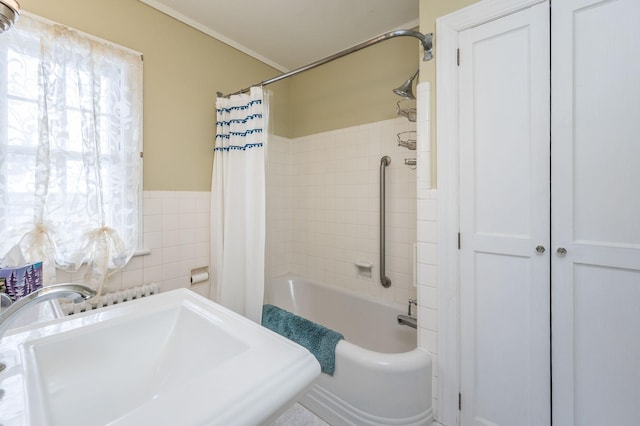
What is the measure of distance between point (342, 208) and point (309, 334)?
1150mm

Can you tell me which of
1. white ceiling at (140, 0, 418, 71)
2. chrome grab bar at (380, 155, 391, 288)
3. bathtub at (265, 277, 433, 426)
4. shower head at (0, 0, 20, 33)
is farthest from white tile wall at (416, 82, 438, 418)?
shower head at (0, 0, 20, 33)

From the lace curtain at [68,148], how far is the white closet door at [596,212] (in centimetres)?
223

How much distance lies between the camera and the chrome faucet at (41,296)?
563 mm

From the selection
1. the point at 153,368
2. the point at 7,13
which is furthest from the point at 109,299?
the point at 7,13

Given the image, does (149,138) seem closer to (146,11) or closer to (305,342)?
(146,11)

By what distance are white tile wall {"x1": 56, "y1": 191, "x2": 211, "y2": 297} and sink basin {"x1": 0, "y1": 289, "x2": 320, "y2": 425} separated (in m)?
0.92

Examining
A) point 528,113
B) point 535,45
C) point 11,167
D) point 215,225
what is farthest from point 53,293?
point 535,45

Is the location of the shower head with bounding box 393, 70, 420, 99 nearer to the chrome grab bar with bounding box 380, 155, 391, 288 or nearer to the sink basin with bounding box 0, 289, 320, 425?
the chrome grab bar with bounding box 380, 155, 391, 288

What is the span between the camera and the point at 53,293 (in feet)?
1.92

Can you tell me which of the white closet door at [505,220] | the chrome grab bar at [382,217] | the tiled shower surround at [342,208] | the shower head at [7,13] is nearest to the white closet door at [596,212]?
→ the white closet door at [505,220]

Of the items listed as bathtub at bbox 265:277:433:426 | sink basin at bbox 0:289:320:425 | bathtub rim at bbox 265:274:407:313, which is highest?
sink basin at bbox 0:289:320:425

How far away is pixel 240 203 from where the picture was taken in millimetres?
1931

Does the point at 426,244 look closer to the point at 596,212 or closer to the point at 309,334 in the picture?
the point at 596,212

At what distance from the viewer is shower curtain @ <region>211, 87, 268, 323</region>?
1.83 meters
